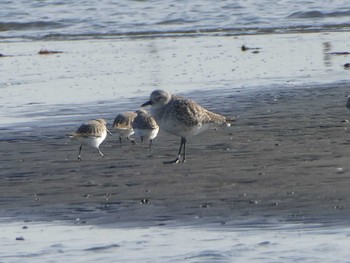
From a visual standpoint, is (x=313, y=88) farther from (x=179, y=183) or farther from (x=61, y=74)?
(x=179, y=183)

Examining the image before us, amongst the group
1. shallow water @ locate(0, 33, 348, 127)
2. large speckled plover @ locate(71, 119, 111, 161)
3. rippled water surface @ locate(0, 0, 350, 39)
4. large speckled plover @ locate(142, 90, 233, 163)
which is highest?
large speckled plover @ locate(142, 90, 233, 163)

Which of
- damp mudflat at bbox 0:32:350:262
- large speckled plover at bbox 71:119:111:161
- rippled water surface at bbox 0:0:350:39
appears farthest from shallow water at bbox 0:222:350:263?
rippled water surface at bbox 0:0:350:39

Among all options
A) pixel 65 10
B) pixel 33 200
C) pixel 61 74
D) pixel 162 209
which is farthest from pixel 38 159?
pixel 65 10

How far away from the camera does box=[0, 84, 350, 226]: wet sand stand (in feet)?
27.1

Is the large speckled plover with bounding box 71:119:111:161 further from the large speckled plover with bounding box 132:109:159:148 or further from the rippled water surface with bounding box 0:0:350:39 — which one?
the rippled water surface with bounding box 0:0:350:39

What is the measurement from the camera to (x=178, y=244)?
7312 mm

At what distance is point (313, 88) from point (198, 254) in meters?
8.86

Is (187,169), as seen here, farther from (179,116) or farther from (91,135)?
(91,135)

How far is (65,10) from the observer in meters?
33.8

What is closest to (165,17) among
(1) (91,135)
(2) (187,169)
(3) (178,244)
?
(1) (91,135)

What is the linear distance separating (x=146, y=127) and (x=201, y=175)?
183 cm

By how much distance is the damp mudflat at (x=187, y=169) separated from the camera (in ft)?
24.3

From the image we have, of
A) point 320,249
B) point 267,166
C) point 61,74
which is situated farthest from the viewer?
point 61,74

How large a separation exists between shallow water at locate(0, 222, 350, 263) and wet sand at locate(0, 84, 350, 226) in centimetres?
29
